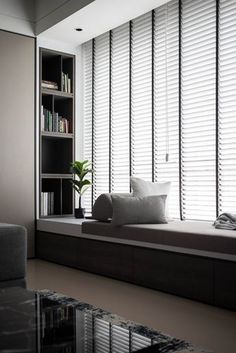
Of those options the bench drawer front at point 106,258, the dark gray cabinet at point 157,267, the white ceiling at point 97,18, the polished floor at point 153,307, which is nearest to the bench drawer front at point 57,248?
the dark gray cabinet at point 157,267

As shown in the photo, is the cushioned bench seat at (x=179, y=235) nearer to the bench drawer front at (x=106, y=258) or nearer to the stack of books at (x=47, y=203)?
the bench drawer front at (x=106, y=258)

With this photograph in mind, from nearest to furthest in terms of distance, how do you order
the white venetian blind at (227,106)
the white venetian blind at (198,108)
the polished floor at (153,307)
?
the polished floor at (153,307)
the white venetian blind at (227,106)
the white venetian blind at (198,108)

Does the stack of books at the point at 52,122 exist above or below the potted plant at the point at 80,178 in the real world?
above

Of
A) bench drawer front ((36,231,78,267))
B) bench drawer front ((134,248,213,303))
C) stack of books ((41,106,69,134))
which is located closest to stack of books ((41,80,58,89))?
stack of books ((41,106,69,134))

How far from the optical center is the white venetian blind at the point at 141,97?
16.3ft

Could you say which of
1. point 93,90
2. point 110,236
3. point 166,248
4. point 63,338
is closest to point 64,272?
point 110,236

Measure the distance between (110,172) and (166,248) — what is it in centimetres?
225

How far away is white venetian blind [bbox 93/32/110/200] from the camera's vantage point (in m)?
5.65

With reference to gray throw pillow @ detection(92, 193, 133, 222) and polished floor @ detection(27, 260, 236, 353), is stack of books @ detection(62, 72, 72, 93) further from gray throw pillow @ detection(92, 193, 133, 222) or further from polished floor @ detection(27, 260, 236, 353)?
polished floor @ detection(27, 260, 236, 353)

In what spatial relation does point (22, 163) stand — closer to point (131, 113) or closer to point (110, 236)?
point (131, 113)

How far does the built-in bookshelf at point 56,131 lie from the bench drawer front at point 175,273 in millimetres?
2237

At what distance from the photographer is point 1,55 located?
5.16m

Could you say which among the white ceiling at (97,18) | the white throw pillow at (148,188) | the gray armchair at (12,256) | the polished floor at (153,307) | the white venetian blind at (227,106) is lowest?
the polished floor at (153,307)

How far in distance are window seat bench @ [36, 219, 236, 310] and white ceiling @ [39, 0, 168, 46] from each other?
236 cm
